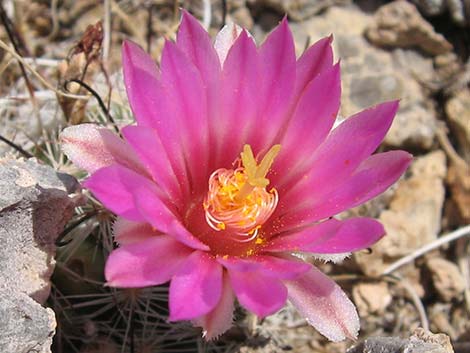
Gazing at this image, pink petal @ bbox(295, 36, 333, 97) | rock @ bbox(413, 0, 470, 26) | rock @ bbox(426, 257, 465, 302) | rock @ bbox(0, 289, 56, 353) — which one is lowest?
rock @ bbox(426, 257, 465, 302)

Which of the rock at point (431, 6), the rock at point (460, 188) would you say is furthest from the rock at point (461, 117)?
the rock at point (431, 6)

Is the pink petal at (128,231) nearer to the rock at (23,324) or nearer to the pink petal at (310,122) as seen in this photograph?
the rock at (23,324)

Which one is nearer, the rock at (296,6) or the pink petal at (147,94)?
the pink petal at (147,94)

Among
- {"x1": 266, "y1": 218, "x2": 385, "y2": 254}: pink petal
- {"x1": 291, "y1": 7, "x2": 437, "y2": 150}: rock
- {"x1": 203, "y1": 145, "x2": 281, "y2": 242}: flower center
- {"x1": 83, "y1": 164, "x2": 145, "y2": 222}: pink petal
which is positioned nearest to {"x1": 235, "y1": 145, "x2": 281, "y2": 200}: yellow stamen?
{"x1": 203, "y1": 145, "x2": 281, "y2": 242}: flower center

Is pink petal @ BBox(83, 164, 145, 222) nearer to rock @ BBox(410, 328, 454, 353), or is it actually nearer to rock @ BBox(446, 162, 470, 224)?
rock @ BBox(410, 328, 454, 353)

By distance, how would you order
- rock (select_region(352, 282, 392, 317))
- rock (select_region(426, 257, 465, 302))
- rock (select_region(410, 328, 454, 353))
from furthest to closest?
1. rock (select_region(426, 257, 465, 302))
2. rock (select_region(352, 282, 392, 317))
3. rock (select_region(410, 328, 454, 353))

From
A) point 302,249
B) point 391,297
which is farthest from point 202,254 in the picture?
point 391,297
